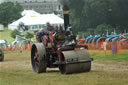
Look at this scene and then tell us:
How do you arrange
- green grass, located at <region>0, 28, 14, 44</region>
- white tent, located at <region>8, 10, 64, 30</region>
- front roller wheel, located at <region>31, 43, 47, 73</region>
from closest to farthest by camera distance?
1. front roller wheel, located at <region>31, 43, 47, 73</region>
2. green grass, located at <region>0, 28, 14, 44</region>
3. white tent, located at <region>8, 10, 64, 30</region>

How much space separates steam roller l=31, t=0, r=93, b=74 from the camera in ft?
37.2

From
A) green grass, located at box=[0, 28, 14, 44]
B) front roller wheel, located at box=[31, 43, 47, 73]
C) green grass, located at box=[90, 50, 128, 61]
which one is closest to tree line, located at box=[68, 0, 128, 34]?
green grass, located at box=[0, 28, 14, 44]

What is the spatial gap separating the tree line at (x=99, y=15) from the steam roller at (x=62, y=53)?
2870cm

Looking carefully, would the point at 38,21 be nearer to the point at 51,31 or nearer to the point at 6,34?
the point at 6,34

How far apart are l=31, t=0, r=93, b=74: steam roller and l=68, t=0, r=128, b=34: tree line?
2870 cm

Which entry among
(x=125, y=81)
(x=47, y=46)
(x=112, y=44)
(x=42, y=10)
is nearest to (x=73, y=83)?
(x=125, y=81)

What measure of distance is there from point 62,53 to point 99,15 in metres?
37.8

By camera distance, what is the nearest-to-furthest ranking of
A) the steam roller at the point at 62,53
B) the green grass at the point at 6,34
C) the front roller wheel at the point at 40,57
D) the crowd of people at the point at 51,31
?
the steam roller at the point at 62,53 → the crowd of people at the point at 51,31 → the front roller wheel at the point at 40,57 → the green grass at the point at 6,34

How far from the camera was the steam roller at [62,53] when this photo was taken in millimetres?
11352

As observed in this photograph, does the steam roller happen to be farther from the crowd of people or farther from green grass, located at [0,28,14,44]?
green grass, located at [0,28,14,44]

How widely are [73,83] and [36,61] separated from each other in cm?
435

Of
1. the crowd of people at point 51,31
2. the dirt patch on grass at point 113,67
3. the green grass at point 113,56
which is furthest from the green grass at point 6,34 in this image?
the crowd of people at point 51,31

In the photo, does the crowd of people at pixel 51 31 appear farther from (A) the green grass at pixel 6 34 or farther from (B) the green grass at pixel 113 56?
(A) the green grass at pixel 6 34

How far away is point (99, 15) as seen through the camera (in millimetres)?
48781
